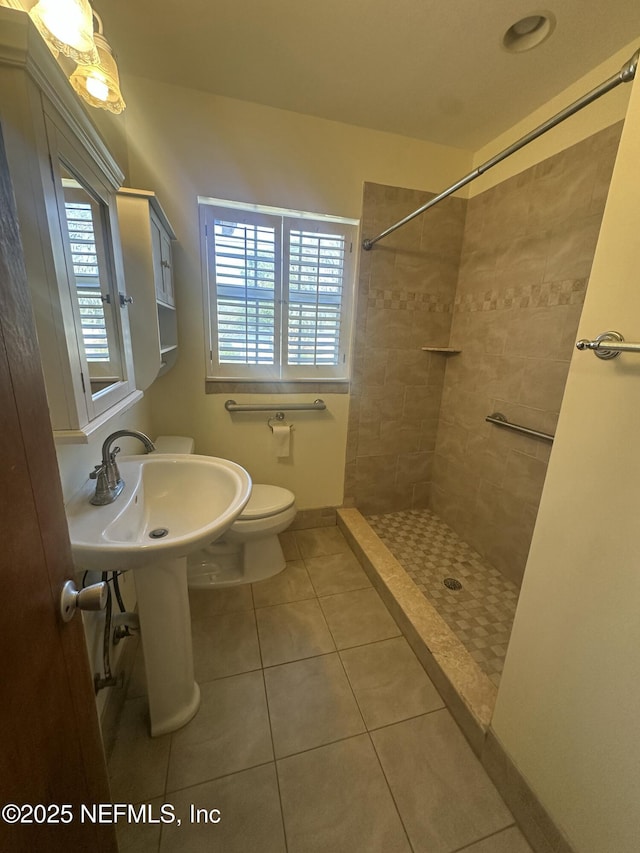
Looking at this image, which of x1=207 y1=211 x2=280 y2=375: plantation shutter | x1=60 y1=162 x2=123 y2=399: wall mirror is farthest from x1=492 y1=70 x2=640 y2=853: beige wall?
x1=207 y1=211 x2=280 y2=375: plantation shutter

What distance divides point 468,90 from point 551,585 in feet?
6.95

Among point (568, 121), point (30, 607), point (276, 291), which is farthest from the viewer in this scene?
point (276, 291)

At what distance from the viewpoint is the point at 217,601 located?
68.6 inches

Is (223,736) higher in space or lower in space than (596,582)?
lower

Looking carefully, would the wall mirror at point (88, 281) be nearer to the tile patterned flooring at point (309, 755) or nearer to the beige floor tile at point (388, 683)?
the tile patterned flooring at point (309, 755)

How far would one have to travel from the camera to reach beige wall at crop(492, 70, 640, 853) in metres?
0.69

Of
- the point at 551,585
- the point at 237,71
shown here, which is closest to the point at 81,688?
the point at 551,585

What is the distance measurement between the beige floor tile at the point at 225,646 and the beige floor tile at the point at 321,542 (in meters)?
0.59

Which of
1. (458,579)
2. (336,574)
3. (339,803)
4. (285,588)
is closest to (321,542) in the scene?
(336,574)

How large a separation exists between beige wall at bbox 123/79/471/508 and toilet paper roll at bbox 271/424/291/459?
0.25ft

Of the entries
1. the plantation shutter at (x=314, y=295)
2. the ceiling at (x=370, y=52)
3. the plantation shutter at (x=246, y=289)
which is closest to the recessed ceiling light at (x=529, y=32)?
the ceiling at (x=370, y=52)

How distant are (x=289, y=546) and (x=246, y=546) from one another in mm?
392

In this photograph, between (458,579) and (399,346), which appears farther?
(399,346)

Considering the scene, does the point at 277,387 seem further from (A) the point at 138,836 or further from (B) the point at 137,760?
(A) the point at 138,836
